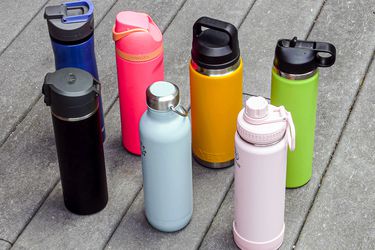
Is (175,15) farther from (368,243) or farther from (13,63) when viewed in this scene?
(368,243)

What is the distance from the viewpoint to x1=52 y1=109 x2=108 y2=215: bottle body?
1.91m

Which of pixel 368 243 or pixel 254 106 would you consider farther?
pixel 368 243

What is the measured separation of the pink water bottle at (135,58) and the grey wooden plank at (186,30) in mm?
243

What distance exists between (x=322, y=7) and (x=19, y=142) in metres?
0.95

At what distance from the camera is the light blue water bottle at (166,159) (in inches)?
72.7

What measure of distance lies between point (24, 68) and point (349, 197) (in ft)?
3.09

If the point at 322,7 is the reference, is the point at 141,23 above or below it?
above

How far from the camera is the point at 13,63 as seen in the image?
8.07 feet

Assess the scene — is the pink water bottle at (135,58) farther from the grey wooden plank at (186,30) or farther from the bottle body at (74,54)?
the grey wooden plank at (186,30)

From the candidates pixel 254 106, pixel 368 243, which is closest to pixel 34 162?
pixel 254 106

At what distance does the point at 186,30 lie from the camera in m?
2.53

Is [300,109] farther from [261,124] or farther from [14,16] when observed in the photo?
[14,16]

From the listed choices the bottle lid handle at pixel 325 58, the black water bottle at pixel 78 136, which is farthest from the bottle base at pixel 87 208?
the bottle lid handle at pixel 325 58

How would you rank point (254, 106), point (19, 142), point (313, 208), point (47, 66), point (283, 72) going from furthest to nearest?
point (47, 66) < point (19, 142) < point (313, 208) < point (283, 72) < point (254, 106)
